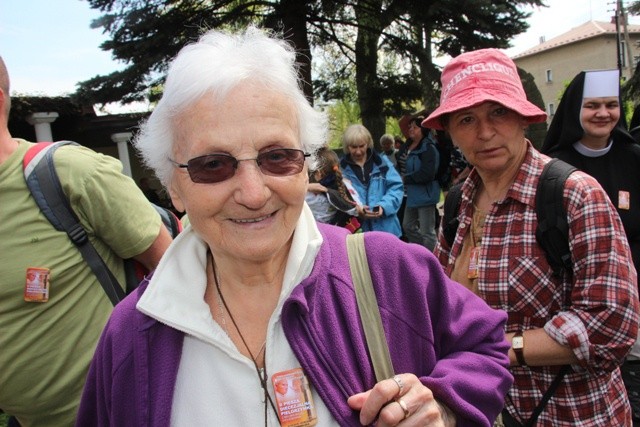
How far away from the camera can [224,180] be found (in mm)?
1342

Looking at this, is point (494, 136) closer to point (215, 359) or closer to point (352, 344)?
point (352, 344)

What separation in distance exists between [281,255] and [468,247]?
0.99 meters

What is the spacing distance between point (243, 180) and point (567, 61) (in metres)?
69.0

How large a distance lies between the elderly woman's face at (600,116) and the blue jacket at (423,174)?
3.54 m

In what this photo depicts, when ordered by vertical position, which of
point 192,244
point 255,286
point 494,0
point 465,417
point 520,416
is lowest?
point 520,416

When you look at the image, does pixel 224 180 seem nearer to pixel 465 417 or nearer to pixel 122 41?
pixel 465 417

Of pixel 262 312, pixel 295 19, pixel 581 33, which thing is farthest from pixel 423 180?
pixel 581 33

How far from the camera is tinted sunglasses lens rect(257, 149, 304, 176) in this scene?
4.42 feet

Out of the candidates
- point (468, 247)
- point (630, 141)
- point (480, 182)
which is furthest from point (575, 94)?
point (468, 247)

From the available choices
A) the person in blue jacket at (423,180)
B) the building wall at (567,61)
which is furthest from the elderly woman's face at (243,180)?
the building wall at (567,61)

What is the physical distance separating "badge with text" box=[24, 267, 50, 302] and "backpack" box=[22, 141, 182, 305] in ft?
0.57

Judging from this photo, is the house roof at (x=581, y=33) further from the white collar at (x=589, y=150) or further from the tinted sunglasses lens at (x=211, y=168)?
the tinted sunglasses lens at (x=211, y=168)

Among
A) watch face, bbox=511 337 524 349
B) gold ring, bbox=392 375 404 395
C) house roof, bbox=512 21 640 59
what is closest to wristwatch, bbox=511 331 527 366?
watch face, bbox=511 337 524 349

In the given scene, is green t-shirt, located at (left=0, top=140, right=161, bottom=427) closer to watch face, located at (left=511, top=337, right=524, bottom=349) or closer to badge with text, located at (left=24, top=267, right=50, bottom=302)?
badge with text, located at (left=24, top=267, right=50, bottom=302)
